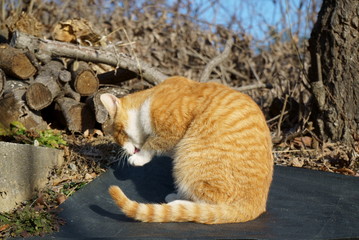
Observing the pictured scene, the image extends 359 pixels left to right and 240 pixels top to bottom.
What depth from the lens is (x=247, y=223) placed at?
339 centimetres

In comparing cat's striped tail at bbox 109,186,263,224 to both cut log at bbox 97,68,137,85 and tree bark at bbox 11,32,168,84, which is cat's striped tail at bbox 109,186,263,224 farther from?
cut log at bbox 97,68,137,85

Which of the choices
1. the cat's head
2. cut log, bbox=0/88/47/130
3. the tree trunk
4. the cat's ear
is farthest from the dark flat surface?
cut log, bbox=0/88/47/130

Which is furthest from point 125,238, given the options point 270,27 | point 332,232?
point 270,27

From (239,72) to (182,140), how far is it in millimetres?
5268

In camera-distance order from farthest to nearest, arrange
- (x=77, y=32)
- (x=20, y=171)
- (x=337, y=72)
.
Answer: (x=77, y=32) < (x=337, y=72) < (x=20, y=171)

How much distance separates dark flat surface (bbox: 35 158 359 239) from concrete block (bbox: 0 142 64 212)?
1.67ft

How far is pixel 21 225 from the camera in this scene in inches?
135

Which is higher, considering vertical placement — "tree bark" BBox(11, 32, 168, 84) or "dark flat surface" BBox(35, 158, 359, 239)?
"tree bark" BBox(11, 32, 168, 84)

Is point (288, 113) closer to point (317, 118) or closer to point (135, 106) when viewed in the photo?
point (317, 118)

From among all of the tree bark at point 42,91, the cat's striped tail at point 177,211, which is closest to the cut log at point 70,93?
the tree bark at point 42,91

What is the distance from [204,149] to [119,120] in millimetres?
947

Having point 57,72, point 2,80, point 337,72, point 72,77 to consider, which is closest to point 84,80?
point 72,77

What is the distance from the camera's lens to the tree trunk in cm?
525

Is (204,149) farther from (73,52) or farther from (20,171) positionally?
(73,52)
